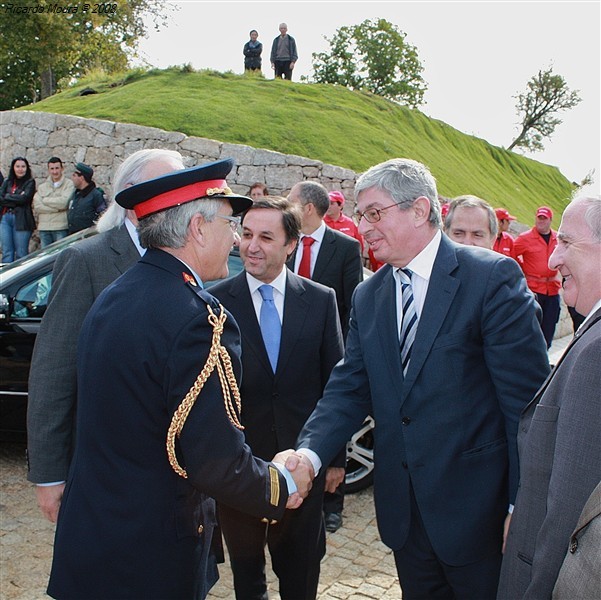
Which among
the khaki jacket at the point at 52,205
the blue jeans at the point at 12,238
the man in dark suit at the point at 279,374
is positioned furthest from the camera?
the blue jeans at the point at 12,238

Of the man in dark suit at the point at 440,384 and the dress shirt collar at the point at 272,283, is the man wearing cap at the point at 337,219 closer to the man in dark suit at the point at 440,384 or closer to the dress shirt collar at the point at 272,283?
the dress shirt collar at the point at 272,283

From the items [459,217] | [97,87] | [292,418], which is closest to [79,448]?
[292,418]

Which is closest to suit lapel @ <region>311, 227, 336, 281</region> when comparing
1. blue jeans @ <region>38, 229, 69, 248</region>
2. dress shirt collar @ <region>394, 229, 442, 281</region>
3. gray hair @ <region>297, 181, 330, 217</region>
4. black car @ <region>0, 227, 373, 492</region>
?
gray hair @ <region>297, 181, 330, 217</region>

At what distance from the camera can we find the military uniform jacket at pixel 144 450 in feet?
6.59

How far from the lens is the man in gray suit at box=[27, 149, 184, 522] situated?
279cm

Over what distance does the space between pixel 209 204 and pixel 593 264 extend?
122 centimetres

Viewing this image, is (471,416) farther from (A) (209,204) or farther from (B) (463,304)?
(A) (209,204)

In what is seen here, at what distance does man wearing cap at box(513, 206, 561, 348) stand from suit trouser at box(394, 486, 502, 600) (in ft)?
26.0

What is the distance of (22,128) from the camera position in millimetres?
17609

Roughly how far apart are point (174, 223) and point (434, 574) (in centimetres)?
173

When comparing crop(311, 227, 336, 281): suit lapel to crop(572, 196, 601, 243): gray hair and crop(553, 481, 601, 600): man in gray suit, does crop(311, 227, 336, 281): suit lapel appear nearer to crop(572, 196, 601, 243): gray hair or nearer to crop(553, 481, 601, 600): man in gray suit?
crop(572, 196, 601, 243): gray hair

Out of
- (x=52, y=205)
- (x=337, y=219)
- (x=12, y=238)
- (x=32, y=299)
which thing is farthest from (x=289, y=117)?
(x=32, y=299)

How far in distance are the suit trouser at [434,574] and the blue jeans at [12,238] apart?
38.4 feet

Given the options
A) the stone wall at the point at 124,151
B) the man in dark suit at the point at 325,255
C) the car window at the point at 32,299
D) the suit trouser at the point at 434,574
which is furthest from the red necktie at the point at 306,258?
the stone wall at the point at 124,151
